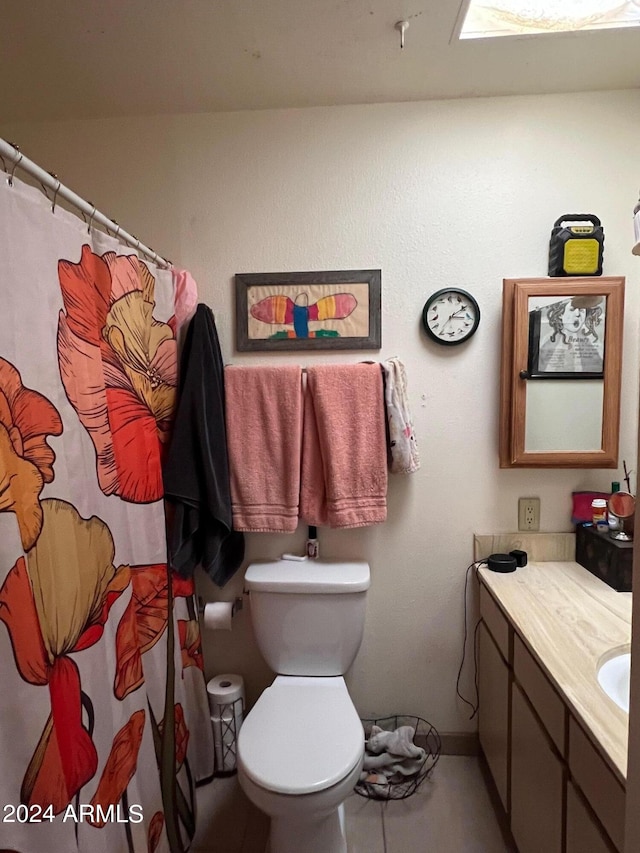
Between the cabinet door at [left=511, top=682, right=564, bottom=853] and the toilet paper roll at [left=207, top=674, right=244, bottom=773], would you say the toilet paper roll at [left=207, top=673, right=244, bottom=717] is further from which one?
the cabinet door at [left=511, top=682, right=564, bottom=853]

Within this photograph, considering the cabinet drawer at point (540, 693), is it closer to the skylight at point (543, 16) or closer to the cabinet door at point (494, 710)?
the cabinet door at point (494, 710)

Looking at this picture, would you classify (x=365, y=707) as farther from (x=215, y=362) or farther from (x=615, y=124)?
(x=615, y=124)

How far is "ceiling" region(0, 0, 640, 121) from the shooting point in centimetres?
117

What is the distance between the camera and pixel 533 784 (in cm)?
108

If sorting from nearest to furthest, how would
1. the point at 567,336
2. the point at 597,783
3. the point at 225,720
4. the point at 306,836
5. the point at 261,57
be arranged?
the point at 597,783 < the point at 306,836 < the point at 261,57 < the point at 567,336 < the point at 225,720

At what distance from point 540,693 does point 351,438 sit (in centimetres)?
88

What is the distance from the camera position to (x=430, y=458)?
63.4 inches

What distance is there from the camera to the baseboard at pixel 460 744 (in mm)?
1646

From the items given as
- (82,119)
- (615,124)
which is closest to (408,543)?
(615,124)

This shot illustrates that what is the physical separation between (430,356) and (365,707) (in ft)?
4.55

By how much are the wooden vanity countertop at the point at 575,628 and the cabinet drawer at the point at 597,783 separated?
38mm

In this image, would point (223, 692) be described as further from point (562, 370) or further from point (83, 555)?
point (562, 370)

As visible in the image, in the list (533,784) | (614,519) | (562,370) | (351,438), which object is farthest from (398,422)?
(533,784)

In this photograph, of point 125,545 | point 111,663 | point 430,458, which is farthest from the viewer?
point 430,458
